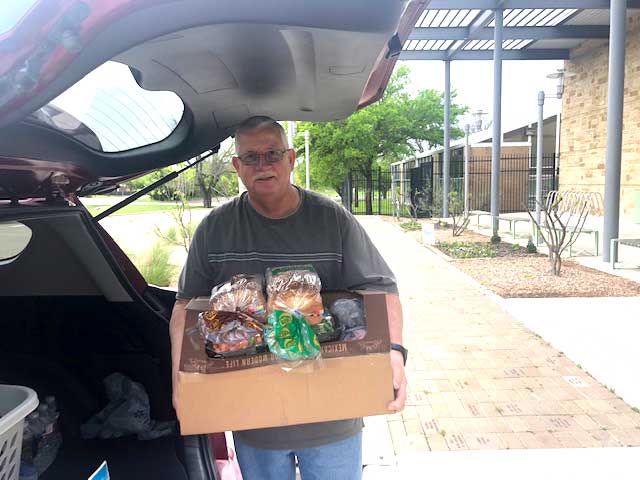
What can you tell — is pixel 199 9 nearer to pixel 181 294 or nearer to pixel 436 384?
pixel 181 294

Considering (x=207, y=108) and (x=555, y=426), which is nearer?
(x=207, y=108)

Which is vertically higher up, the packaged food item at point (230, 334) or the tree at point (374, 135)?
the tree at point (374, 135)

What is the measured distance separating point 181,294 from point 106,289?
1.62ft

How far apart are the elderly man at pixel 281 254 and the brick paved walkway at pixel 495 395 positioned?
1533 millimetres

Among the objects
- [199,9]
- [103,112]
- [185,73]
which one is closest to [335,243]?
[185,73]

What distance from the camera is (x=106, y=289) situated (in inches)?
85.7

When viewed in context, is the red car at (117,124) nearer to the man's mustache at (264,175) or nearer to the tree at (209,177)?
the man's mustache at (264,175)

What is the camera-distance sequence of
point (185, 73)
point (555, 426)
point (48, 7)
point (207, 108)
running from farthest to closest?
1. point (555, 426)
2. point (207, 108)
3. point (185, 73)
4. point (48, 7)

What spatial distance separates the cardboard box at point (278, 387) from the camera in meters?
1.40

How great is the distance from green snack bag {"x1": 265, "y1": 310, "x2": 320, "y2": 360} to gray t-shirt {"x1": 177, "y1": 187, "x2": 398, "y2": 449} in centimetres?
45

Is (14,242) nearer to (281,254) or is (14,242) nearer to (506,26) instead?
(281,254)

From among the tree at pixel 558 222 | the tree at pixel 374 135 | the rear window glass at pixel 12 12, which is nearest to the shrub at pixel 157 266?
the tree at pixel 558 222

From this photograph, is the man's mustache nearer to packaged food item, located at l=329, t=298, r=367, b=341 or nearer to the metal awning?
packaged food item, located at l=329, t=298, r=367, b=341

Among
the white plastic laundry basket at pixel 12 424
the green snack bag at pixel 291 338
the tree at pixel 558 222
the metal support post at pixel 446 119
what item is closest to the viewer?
the white plastic laundry basket at pixel 12 424
